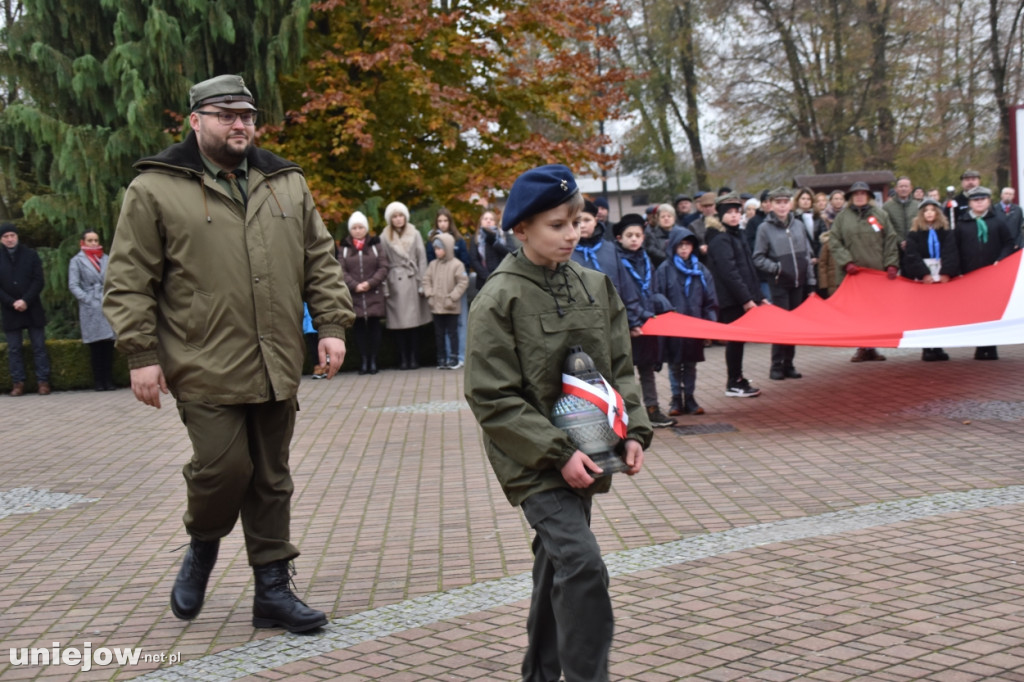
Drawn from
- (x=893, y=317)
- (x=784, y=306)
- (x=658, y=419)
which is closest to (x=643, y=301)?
(x=658, y=419)

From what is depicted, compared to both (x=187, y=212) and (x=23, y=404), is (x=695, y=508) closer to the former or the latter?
(x=187, y=212)

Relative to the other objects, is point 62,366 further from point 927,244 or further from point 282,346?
point 282,346

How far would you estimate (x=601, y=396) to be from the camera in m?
3.71

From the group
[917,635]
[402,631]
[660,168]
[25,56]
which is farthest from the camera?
[660,168]

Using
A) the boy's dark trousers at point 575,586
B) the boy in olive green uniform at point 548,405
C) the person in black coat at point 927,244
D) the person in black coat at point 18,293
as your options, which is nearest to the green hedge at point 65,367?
the person in black coat at point 18,293

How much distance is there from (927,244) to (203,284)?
10.8 meters

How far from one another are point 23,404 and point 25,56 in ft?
20.3

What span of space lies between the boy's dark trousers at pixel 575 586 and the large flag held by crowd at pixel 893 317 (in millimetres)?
6118

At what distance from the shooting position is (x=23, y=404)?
14258mm

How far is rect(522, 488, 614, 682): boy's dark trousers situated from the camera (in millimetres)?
3631

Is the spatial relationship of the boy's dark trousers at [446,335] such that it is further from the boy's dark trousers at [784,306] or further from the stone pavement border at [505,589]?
the stone pavement border at [505,589]

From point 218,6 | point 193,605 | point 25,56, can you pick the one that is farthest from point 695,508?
point 25,56

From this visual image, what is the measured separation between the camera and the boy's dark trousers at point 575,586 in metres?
3.63

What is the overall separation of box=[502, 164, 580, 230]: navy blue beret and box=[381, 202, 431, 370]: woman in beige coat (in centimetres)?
1229
